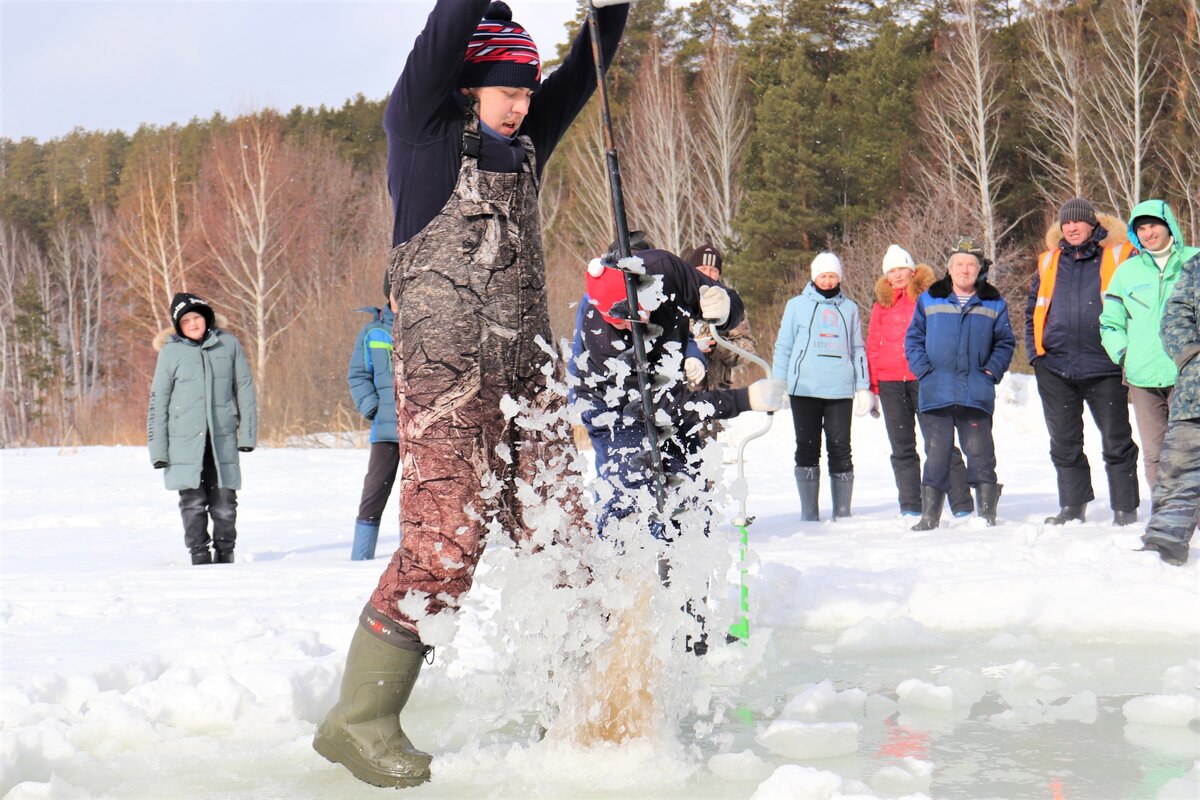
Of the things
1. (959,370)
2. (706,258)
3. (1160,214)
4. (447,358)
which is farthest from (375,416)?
(447,358)

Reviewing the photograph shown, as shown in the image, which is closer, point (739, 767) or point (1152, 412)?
point (739, 767)

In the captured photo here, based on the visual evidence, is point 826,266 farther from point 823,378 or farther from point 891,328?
point 823,378

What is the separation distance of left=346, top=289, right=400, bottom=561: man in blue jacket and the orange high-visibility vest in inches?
150

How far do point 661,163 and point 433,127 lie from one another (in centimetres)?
2901

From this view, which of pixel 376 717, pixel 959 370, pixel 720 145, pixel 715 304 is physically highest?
pixel 720 145

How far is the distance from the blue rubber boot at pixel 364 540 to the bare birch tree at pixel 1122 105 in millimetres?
21099

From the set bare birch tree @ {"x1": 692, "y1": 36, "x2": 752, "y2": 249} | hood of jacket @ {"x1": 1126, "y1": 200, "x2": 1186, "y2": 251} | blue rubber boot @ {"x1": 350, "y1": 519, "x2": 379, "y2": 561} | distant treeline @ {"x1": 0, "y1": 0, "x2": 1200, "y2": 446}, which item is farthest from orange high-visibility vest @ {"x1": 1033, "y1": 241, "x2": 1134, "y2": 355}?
bare birch tree @ {"x1": 692, "y1": 36, "x2": 752, "y2": 249}

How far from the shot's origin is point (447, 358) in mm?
2623

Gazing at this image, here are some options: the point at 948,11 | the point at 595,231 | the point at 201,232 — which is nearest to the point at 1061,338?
the point at 595,231

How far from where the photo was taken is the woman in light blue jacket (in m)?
7.64

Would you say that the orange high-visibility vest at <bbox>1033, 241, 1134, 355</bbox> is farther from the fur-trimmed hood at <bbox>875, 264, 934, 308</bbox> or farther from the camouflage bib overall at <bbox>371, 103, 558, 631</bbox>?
the camouflage bib overall at <bbox>371, 103, 558, 631</bbox>

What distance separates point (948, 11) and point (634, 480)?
3272 centimetres

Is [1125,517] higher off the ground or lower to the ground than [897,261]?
lower

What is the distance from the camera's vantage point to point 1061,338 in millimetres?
6793
